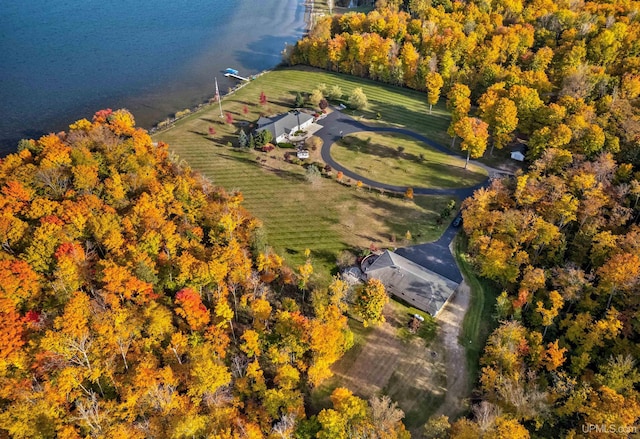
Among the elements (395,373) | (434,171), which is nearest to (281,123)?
(434,171)

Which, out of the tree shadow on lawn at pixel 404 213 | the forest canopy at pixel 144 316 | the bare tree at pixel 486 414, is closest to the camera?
the bare tree at pixel 486 414

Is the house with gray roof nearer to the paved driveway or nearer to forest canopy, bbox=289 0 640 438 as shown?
the paved driveway

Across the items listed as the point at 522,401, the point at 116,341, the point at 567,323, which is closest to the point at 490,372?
the point at 522,401

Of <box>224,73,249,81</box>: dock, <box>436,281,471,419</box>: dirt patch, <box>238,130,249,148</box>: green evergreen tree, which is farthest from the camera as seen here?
<box>224,73,249,81</box>: dock

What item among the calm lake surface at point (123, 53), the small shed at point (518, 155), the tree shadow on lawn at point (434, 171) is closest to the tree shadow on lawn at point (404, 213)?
the tree shadow on lawn at point (434, 171)

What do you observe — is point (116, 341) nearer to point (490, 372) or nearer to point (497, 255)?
point (490, 372)

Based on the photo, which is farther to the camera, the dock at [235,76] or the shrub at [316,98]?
the dock at [235,76]

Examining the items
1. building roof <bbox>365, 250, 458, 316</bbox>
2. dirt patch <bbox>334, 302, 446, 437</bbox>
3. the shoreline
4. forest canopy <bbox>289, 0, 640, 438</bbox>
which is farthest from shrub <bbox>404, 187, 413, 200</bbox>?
the shoreline

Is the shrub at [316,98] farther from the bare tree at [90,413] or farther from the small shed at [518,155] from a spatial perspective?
the bare tree at [90,413]
